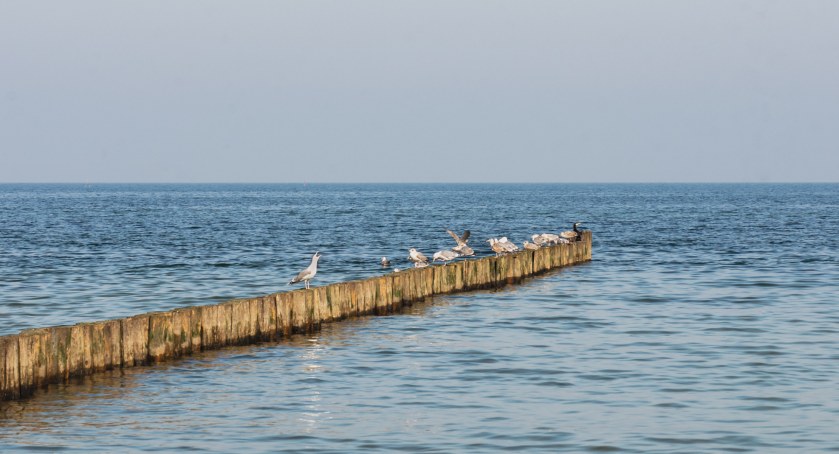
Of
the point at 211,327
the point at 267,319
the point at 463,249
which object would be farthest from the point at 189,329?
the point at 463,249

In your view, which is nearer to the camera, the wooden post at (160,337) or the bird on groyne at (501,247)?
the wooden post at (160,337)

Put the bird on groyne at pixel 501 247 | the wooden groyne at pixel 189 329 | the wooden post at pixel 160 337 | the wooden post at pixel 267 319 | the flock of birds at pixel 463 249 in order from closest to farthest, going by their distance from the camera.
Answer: the wooden groyne at pixel 189 329 → the wooden post at pixel 160 337 → the wooden post at pixel 267 319 → the flock of birds at pixel 463 249 → the bird on groyne at pixel 501 247

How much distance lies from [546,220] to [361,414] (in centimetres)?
7923

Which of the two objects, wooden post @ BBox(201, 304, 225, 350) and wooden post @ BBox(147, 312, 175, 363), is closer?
wooden post @ BBox(147, 312, 175, 363)

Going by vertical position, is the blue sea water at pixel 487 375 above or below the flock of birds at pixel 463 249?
below

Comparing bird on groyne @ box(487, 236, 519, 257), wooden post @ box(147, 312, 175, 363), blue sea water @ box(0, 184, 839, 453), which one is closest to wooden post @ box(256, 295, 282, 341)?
blue sea water @ box(0, 184, 839, 453)

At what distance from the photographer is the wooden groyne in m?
14.8

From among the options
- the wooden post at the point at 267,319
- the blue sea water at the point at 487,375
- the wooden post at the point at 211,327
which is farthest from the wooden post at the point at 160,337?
the wooden post at the point at 267,319

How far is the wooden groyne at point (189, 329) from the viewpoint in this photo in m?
14.8

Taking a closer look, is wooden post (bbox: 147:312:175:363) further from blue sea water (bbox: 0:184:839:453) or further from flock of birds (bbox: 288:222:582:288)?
flock of birds (bbox: 288:222:582:288)

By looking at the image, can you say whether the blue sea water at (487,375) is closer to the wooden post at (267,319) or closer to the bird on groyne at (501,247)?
the wooden post at (267,319)

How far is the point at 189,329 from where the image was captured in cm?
1797

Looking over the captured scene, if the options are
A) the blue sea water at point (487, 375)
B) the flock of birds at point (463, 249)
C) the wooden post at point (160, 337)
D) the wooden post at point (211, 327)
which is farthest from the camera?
the flock of birds at point (463, 249)

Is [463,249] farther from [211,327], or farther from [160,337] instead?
[160,337]
